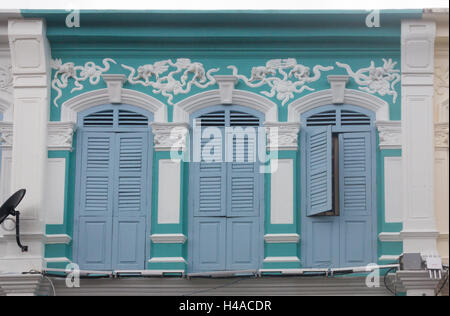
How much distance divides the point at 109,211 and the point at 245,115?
5.30 feet

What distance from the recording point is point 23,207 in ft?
40.0

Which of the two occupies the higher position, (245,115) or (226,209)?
(245,115)

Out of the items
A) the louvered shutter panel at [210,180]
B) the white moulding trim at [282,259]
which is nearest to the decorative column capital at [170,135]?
the louvered shutter panel at [210,180]

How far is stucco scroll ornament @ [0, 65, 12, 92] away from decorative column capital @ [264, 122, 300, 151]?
2536 millimetres

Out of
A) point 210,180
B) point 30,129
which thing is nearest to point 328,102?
point 210,180

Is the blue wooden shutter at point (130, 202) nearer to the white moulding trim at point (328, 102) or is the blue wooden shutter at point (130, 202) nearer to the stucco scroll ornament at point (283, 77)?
the stucco scroll ornament at point (283, 77)

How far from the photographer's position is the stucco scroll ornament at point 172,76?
1256 centimetres

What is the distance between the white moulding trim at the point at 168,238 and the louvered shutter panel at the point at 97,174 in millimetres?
518

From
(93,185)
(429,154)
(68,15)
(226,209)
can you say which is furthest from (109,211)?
(429,154)

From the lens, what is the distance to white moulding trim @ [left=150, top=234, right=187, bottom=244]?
40.0ft

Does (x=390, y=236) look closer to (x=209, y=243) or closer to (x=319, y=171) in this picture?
(x=319, y=171)

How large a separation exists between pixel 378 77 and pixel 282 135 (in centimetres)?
109

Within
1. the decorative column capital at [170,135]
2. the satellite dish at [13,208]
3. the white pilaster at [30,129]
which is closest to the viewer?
the satellite dish at [13,208]

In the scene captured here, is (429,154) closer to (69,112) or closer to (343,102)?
(343,102)
